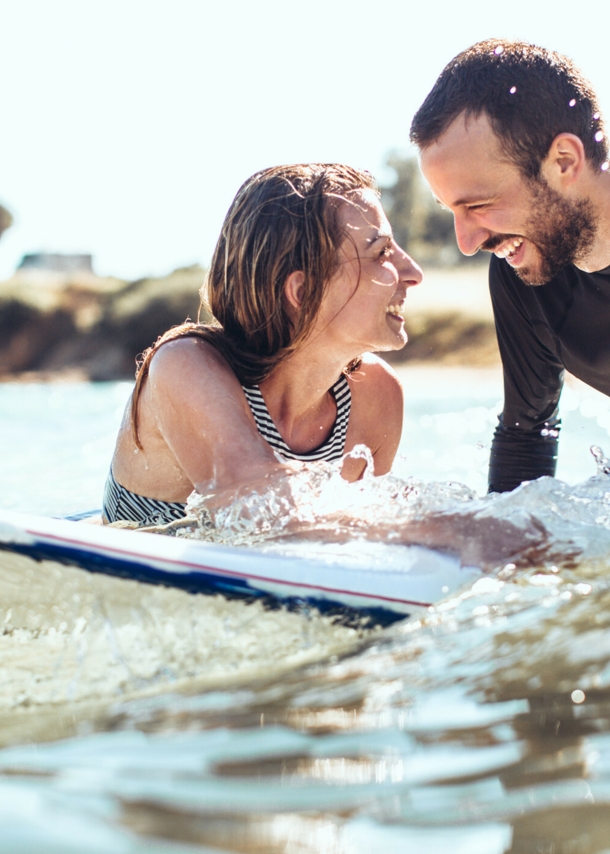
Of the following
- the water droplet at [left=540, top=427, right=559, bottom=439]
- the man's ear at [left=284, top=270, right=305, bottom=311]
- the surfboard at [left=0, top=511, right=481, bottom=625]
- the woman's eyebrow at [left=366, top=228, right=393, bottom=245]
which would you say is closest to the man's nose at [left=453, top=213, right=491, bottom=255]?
the woman's eyebrow at [left=366, top=228, right=393, bottom=245]

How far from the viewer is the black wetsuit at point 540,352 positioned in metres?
2.91

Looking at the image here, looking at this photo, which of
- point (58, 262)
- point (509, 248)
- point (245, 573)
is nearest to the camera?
point (245, 573)

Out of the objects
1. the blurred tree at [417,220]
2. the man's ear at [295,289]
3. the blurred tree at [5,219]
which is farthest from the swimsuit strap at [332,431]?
the blurred tree at [5,219]

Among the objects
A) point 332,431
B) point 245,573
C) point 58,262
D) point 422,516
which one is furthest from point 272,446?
point 58,262

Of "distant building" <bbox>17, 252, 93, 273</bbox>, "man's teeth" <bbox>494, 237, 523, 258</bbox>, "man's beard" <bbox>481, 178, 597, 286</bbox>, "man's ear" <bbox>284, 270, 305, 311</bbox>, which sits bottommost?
"distant building" <bbox>17, 252, 93, 273</bbox>

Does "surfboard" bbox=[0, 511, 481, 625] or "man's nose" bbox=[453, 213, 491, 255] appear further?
"man's nose" bbox=[453, 213, 491, 255]

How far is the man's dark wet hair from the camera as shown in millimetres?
2592

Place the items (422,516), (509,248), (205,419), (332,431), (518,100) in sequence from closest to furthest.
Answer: (422,516) → (205,419) → (518,100) → (332,431) → (509,248)

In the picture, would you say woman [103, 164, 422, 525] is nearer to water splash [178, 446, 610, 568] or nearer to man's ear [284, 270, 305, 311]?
man's ear [284, 270, 305, 311]

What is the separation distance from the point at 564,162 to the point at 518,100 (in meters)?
0.23

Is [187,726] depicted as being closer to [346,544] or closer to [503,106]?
[346,544]

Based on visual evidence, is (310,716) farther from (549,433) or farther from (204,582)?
(549,433)

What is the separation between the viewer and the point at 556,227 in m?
2.73

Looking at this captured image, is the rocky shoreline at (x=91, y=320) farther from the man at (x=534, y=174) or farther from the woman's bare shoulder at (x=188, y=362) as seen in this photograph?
the woman's bare shoulder at (x=188, y=362)
